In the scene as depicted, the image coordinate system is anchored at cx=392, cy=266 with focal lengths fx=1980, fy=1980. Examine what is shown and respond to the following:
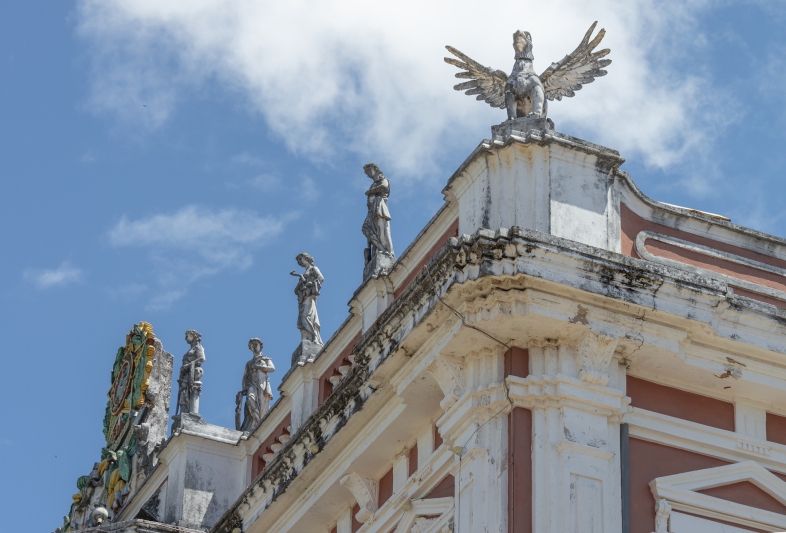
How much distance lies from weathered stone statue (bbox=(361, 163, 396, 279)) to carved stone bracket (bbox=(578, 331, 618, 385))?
371 centimetres

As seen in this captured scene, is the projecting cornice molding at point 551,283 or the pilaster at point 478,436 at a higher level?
the projecting cornice molding at point 551,283

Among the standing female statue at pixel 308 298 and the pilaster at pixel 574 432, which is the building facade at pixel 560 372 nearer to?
the pilaster at pixel 574 432

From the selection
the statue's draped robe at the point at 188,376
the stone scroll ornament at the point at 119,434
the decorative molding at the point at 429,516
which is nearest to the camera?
the decorative molding at the point at 429,516

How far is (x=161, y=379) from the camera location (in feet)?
93.2

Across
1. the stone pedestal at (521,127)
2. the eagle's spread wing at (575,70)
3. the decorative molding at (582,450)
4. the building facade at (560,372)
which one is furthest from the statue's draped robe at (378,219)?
the decorative molding at (582,450)

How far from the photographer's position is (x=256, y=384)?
23656 mm

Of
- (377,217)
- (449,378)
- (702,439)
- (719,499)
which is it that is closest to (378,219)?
(377,217)

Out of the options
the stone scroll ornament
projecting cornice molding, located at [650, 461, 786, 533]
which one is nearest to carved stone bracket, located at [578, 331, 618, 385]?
projecting cornice molding, located at [650, 461, 786, 533]

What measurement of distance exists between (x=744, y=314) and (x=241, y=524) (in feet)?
20.5

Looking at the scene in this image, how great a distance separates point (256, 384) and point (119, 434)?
4921 mm

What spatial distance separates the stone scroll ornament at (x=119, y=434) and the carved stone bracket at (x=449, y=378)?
29.5 ft

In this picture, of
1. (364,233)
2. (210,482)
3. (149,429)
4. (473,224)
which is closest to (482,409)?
(473,224)

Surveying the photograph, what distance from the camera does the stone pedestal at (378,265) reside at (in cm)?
2002

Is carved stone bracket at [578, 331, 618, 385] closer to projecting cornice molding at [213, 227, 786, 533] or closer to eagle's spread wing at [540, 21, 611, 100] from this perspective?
projecting cornice molding at [213, 227, 786, 533]
